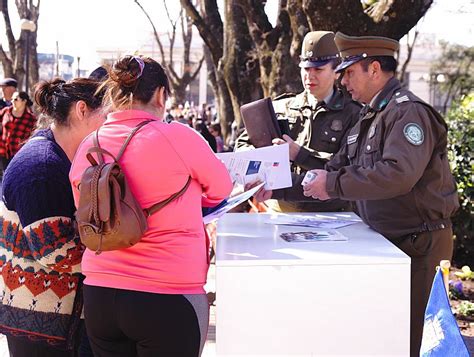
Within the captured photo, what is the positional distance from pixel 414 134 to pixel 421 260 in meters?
0.62

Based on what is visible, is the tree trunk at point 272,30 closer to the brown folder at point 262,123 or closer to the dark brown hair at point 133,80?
the brown folder at point 262,123

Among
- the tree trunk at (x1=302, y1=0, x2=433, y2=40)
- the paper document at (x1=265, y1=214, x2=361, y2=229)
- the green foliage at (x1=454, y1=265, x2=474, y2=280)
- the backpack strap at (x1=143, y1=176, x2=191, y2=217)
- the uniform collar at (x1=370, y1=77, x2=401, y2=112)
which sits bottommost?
the green foliage at (x1=454, y1=265, x2=474, y2=280)

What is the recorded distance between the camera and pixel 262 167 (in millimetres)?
3613

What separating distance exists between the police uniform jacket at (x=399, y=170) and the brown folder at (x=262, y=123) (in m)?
0.82

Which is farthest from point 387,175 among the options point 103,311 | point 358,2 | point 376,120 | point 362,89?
point 358,2

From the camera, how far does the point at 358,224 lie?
11.5 feet

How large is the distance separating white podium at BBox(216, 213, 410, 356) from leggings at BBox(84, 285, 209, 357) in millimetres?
107

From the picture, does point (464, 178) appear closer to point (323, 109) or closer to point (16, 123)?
point (323, 109)

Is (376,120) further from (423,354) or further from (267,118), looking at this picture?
(423,354)

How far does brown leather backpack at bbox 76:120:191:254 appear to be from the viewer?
2.33 meters

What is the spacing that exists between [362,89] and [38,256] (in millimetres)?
1774

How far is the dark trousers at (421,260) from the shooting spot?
326 cm

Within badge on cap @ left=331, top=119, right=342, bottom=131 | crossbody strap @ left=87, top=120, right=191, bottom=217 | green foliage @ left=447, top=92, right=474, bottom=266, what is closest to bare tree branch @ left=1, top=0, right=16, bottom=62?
green foliage @ left=447, top=92, right=474, bottom=266

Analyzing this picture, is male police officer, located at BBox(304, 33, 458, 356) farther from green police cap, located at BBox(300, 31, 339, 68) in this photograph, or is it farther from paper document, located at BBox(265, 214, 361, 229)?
green police cap, located at BBox(300, 31, 339, 68)
